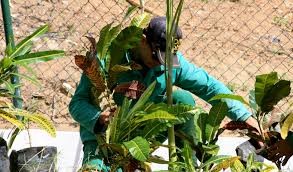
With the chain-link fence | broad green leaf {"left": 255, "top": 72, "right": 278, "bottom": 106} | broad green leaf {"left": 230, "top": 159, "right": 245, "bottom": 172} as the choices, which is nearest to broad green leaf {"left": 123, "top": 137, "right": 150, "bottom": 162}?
broad green leaf {"left": 230, "top": 159, "right": 245, "bottom": 172}

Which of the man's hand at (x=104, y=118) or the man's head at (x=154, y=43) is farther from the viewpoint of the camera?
the man's head at (x=154, y=43)

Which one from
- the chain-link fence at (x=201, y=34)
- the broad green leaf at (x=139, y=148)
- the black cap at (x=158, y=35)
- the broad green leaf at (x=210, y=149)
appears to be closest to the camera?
the broad green leaf at (x=139, y=148)

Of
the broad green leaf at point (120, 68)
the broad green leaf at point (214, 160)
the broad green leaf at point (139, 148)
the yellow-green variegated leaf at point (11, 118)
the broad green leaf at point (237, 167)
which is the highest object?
the broad green leaf at point (120, 68)

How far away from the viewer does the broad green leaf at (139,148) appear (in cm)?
224

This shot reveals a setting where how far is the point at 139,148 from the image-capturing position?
2266 mm

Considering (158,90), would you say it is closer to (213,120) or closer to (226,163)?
(213,120)

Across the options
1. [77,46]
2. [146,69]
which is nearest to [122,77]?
[146,69]

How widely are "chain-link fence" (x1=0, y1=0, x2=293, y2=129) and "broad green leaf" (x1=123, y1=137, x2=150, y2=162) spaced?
7.58 feet

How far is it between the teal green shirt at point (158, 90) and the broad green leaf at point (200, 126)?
0.91 feet

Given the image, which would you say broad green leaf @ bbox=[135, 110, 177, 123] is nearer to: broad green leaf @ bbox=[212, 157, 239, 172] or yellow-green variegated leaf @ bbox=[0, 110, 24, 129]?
broad green leaf @ bbox=[212, 157, 239, 172]

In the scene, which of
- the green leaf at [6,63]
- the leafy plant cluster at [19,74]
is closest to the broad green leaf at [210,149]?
the leafy plant cluster at [19,74]

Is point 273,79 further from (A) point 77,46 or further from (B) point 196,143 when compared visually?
(A) point 77,46

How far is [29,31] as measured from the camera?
538cm

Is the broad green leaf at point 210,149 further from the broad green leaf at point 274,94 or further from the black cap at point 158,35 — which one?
the black cap at point 158,35
